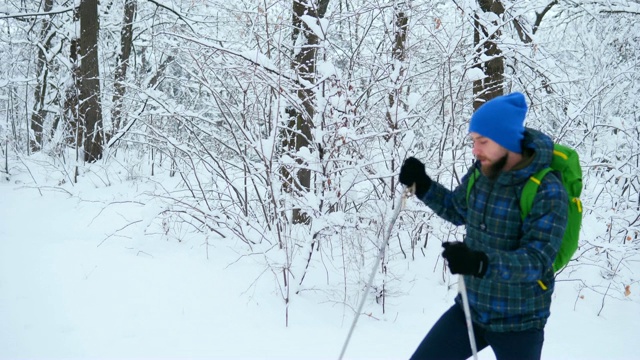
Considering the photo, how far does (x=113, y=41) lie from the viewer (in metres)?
11.0

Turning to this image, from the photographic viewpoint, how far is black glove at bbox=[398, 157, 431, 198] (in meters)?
2.09

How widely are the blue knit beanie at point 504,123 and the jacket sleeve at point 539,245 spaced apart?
0.20 m

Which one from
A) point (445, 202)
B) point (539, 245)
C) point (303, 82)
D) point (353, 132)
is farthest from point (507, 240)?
point (303, 82)

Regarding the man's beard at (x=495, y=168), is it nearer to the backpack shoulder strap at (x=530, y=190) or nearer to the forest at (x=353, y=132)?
the backpack shoulder strap at (x=530, y=190)

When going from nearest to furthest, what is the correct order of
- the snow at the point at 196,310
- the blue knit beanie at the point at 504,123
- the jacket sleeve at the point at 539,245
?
the jacket sleeve at the point at 539,245, the blue knit beanie at the point at 504,123, the snow at the point at 196,310

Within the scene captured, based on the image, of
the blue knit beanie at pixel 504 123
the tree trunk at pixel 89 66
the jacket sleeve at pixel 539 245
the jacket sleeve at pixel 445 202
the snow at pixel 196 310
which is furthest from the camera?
the tree trunk at pixel 89 66

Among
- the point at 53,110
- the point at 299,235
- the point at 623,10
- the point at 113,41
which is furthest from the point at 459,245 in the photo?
the point at 113,41

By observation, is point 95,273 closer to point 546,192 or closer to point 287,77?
point 287,77

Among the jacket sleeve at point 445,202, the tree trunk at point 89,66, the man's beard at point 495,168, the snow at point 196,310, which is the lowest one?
the snow at point 196,310

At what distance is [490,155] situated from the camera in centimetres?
170

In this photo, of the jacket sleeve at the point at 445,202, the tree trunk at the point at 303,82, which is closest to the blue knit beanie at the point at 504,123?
Result: the jacket sleeve at the point at 445,202

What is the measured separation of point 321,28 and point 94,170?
517 cm

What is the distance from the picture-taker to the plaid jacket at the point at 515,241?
4.98 feet

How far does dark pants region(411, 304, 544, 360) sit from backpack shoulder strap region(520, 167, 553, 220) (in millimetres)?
460
